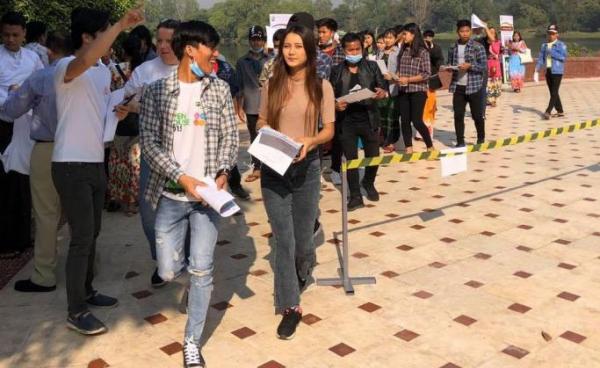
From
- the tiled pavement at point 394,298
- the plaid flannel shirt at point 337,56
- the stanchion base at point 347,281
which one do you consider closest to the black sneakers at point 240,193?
the tiled pavement at point 394,298

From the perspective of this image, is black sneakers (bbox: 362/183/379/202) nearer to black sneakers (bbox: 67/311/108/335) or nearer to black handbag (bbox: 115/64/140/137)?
black handbag (bbox: 115/64/140/137)

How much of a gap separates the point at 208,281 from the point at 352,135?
10.6 ft

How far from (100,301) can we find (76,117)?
135 centimetres

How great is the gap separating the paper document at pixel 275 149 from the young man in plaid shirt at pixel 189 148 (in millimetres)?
239

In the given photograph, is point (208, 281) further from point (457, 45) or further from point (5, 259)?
point (457, 45)

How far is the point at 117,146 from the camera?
6.12 metres

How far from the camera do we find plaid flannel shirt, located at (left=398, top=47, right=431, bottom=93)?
26.1ft

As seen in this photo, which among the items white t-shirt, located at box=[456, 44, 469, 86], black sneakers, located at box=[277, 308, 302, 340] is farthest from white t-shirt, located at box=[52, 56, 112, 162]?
white t-shirt, located at box=[456, 44, 469, 86]

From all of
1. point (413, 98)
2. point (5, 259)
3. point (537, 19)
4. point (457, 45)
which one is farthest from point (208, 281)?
point (537, 19)

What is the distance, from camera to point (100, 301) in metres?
4.04

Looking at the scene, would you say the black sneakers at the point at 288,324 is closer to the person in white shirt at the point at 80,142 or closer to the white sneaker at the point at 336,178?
the person in white shirt at the point at 80,142

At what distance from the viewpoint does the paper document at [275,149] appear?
3244mm

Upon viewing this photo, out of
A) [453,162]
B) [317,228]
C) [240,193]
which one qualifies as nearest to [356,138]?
[317,228]

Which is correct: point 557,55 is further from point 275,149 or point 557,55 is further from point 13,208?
point 13,208
